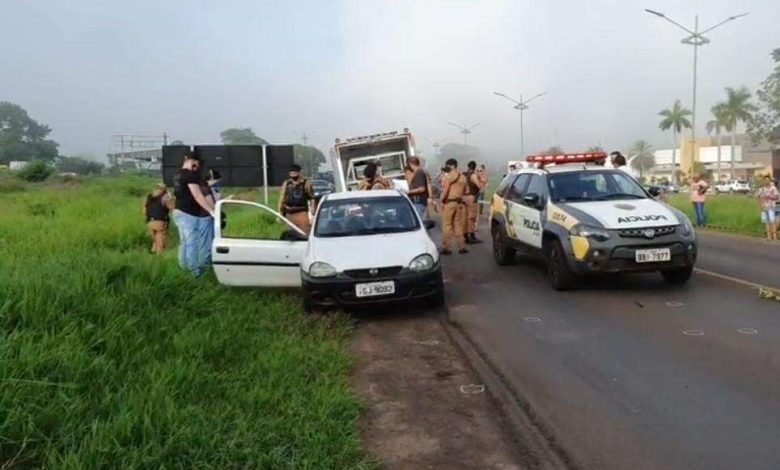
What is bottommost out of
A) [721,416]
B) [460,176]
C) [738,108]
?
[721,416]

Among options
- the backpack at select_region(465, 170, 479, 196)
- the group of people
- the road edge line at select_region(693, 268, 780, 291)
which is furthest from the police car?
the group of people

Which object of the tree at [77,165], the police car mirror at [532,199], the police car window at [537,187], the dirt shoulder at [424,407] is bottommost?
the dirt shoulder at [424,407]

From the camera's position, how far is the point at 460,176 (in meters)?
12.1

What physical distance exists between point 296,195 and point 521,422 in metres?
7.63

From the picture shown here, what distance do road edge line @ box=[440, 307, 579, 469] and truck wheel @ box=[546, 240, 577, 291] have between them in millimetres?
2695

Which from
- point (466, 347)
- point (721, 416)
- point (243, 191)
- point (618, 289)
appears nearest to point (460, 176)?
point (618, 289)

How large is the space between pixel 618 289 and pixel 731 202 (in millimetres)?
13982

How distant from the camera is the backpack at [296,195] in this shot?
36.5 feet

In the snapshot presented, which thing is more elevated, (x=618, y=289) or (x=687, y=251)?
(x=687, y=251)

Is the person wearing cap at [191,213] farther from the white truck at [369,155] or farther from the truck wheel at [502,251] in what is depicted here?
the white truck at [369,155]

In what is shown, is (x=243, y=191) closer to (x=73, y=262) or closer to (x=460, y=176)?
(x=460, y=176)

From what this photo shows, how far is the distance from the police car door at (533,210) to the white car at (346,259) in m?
1.91

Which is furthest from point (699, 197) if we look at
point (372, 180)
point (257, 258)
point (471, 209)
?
point (257, 258)

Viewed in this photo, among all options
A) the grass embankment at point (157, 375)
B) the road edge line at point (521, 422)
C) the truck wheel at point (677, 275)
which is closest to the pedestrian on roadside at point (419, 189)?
the truck wheel at point (677, 275)
